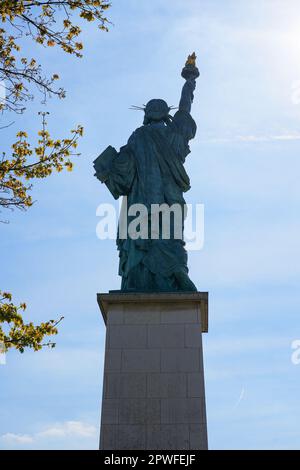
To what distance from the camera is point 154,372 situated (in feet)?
37.9

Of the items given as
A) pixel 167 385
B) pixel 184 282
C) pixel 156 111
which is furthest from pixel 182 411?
pixel 156 111

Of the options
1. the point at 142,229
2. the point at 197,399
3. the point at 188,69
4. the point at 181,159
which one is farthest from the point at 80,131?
the point at 188,69

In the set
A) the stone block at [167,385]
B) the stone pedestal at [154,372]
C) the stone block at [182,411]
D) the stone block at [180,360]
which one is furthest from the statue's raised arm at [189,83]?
the stone block at [182,411]

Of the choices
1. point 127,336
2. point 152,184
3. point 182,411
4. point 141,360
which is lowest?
point 182,411

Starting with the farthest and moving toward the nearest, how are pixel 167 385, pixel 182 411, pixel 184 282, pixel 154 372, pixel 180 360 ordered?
pixel 184 282, pixel 180 360, pixel 154 372, pixel 167 385, pixel 182 411

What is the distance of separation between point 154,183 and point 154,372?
4.32m

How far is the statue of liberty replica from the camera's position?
12977 millimetres

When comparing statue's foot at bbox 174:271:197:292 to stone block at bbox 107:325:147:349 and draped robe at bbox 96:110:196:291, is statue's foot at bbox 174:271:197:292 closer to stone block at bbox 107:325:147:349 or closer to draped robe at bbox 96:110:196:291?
draped robe at bbox 96:110:196:291

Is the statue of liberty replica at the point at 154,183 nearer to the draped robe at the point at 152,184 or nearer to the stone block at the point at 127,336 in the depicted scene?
the draped robe at the point at 152,184

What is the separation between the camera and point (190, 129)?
1538cm

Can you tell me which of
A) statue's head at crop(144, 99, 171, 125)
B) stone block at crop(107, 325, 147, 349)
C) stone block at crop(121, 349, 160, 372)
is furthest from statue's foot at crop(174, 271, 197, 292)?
statue's head at crop(144, 99, 171, 125)

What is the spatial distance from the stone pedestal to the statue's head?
501 cm

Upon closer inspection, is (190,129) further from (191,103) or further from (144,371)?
(144,371)

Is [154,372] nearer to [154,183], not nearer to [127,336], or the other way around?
[127,336]
